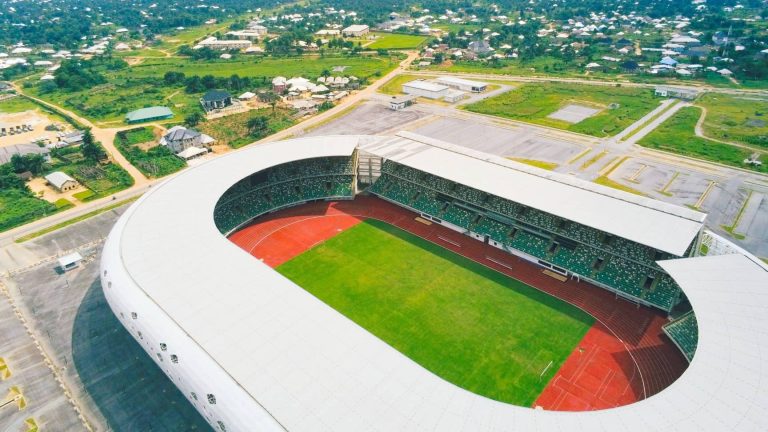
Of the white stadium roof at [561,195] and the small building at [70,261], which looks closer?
the white stadium roof at [561,195]

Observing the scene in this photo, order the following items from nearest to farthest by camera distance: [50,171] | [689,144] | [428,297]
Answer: [428,297], [50,171], [689,144]

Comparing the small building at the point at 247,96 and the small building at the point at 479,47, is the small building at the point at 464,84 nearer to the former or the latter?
the small building at the point at 479,47

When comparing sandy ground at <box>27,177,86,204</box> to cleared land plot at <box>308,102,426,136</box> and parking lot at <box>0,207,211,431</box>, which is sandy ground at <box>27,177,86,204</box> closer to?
parking lot at <box>0,207,211,431</box>

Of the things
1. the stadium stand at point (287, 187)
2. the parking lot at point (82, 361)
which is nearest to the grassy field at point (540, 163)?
the stadium stand at point (287, 187)

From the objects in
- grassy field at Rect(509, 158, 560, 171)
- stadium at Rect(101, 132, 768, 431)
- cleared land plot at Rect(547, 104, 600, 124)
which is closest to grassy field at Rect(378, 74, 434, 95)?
cleared land plot at Rect(547, 104, 600, 124)

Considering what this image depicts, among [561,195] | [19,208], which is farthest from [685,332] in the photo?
[19,208]

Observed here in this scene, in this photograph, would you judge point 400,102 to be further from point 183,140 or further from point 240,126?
point 183,140
